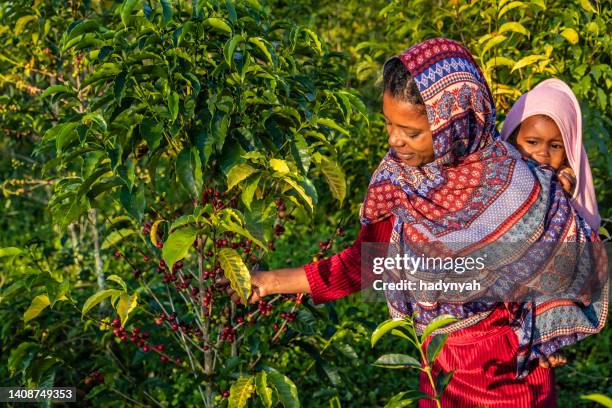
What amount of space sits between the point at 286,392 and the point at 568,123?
3.76ft

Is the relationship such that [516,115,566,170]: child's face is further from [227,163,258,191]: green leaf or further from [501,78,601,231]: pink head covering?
[227,163,258,191]: green leaf

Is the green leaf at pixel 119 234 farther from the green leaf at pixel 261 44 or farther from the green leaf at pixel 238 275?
the green leaf at pixel 261 44

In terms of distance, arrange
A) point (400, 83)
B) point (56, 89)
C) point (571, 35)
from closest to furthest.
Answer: point (400, 83) < point (56, 89) < point (571, 35)

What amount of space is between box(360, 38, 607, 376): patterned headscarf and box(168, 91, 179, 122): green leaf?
594 millimetres

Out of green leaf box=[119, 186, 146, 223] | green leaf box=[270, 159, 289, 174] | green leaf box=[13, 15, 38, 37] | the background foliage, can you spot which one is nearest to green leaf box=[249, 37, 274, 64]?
the background foliage

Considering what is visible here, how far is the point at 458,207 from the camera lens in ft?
6.26

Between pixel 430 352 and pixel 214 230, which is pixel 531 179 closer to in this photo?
pixel 430 352

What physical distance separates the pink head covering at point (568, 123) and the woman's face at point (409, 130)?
469 millimetres

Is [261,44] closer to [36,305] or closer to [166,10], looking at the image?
[166,10]

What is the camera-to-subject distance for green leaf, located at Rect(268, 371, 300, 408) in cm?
210

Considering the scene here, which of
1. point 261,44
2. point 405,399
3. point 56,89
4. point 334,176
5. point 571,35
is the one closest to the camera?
point 405,399

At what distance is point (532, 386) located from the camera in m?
2.04

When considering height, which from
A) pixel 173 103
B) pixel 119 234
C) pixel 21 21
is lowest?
pixel 119 234

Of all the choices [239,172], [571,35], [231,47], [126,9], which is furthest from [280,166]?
[571,35]
